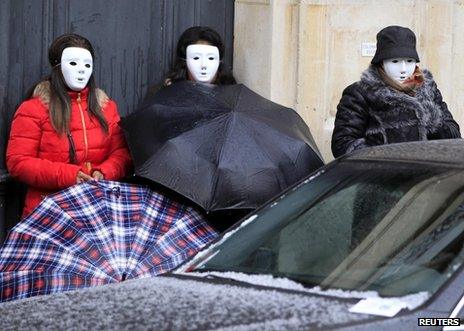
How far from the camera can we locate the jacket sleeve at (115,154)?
654 centimetres

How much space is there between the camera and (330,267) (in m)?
4.05

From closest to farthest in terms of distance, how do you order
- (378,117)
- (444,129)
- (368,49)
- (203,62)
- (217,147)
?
1. (217,147)
2. (378,117)
3. (444,129)
4. (203,62)
5. (368,49)

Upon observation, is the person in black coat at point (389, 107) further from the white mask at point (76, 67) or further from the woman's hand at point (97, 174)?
the white mask at point (76, 67)

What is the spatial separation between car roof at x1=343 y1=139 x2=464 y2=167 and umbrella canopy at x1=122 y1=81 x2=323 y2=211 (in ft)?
5.06

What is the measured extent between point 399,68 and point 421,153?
2217 mm

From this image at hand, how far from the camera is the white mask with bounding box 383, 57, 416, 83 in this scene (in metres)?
6.53

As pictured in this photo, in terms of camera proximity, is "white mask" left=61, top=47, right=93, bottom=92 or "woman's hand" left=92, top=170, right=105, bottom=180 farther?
"white mask" left=61, top=47, right=93, bottom=92

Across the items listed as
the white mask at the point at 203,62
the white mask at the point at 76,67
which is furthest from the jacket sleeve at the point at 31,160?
the white mask at the point at 203,62

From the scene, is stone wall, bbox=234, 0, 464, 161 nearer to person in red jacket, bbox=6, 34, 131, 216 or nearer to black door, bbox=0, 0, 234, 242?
black door, bbox=0, 0, 234, 242

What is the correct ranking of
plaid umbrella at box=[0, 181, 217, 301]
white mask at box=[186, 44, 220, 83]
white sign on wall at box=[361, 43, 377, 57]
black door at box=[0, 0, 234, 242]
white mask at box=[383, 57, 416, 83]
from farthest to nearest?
white sign on wall at box=[361, 43, 377, 57], black door at box=[0, 0, 234, 242], white mask at box=[186, 44, 220, 83], white mask at box=[383, 57, 416, 83], plaid umbrella at box=[0, 181, 217, 301]

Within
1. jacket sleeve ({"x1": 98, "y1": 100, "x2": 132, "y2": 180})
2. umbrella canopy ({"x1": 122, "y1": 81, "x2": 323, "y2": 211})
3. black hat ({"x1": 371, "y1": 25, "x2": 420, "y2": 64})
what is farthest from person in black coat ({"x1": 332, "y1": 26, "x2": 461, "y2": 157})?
jacket sleeve ({"x1": 98, "y1": 100, "x2": 132, "y2": 180})

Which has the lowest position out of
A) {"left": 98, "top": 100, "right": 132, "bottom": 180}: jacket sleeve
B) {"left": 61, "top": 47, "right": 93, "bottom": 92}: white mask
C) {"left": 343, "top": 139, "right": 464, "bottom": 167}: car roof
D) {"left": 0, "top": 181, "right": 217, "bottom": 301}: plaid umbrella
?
{"left": 0, "top": 181, "right": 217, "bottom": 301}: plaid umbrella

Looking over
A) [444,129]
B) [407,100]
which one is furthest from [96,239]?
[444,129]

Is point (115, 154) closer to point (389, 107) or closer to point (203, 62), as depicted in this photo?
point (203, 62)
